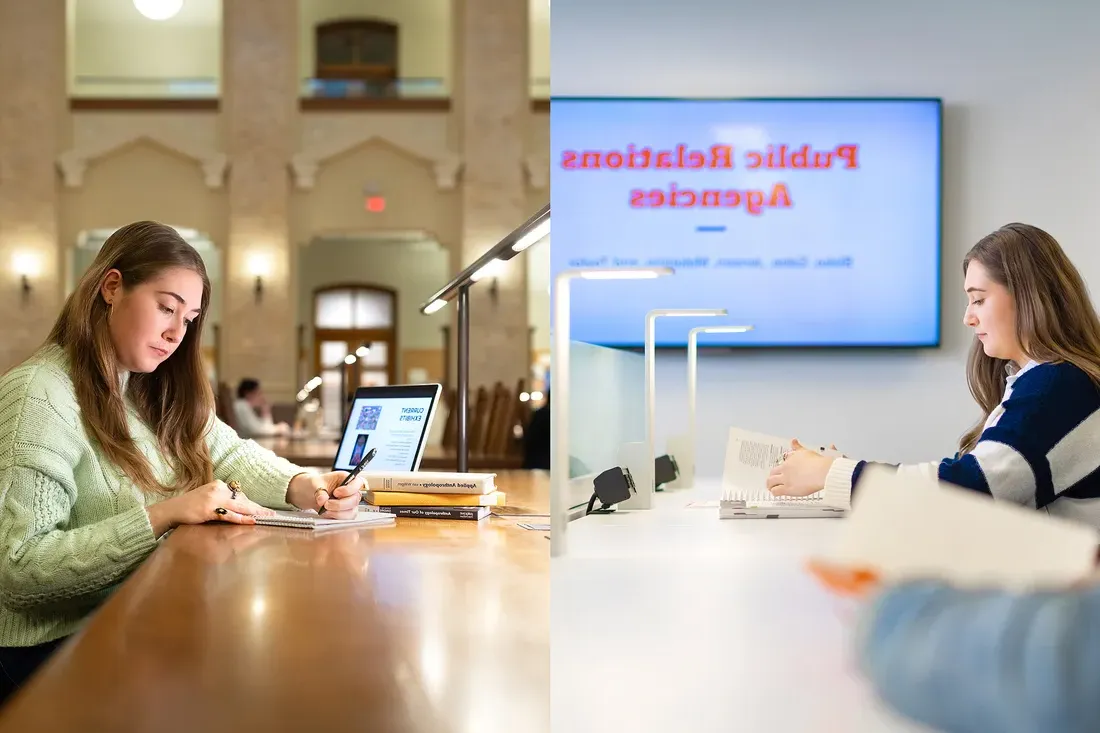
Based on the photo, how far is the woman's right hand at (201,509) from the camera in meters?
1.32

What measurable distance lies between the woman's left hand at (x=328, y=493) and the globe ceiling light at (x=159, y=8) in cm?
129

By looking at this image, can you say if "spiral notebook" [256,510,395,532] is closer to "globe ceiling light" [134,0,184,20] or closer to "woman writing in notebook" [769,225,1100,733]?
"woman writing in notebook" [769,225,1100,733]

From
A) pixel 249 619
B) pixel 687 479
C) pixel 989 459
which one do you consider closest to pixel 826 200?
pixel 687 479

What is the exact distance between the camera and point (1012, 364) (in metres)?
2.01

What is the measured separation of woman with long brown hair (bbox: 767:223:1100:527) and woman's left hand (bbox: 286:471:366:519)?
867 millimetres

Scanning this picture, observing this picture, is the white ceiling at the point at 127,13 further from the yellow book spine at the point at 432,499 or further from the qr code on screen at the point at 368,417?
the yellow book spine at the point at 432,499

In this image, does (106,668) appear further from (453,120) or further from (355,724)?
(453,120)

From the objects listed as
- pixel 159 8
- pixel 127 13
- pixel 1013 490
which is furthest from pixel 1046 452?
pixel 159 8

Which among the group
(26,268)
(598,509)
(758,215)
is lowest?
(598,509)

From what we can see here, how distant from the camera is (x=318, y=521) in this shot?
4.57 ft

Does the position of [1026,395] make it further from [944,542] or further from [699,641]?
[944,542]

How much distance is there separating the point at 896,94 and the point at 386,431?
3241mm

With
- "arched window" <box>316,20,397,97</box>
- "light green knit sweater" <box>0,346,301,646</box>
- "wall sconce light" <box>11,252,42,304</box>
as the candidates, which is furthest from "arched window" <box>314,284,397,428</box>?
"light green knit sweater" <box>0,346,301,646</box>

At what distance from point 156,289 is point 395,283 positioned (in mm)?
10228
